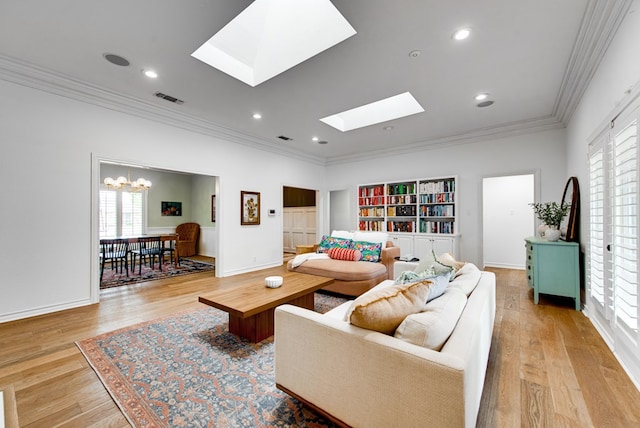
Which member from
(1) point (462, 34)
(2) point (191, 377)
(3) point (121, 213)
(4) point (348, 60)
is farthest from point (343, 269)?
(3) point (121, 213)

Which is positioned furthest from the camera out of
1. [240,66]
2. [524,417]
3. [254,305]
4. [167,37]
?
[240,66]

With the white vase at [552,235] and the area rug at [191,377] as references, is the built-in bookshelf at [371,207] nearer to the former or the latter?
the white vase at [552,235]

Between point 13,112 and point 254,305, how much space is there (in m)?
3.57

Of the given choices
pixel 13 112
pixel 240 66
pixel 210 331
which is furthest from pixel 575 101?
pixel 13 112

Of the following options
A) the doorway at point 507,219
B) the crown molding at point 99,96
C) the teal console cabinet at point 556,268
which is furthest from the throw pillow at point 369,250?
the crown molding at point 99,96

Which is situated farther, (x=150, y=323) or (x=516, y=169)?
(x=516, y=169)

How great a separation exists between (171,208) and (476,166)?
8.05 metres

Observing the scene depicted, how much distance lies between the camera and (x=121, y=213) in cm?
702

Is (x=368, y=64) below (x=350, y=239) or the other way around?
the other way around

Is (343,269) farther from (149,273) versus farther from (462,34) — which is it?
(149,273)

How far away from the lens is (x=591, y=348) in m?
2.29

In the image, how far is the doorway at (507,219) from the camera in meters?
5.72

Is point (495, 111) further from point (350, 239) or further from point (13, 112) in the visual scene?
point (13, 112)

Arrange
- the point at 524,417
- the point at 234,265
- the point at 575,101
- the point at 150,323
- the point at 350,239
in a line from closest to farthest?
the point at 524,417
the point at 150,323
the point at 575,101
the point at 350,239
the point at 234,265
